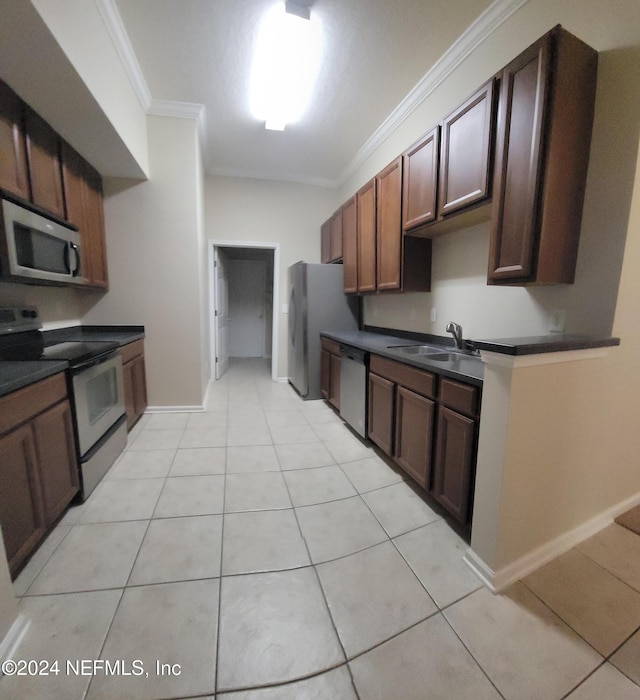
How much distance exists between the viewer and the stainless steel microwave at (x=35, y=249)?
1560 mm

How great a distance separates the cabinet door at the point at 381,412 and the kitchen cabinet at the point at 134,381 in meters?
2.01

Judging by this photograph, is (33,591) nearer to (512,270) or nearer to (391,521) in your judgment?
(391,521)

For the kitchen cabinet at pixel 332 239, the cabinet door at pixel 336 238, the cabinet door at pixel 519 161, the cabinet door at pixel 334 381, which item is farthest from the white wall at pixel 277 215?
the cabinet door at pixel 519 161

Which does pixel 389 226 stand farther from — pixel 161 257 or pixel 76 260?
pixel 76 260

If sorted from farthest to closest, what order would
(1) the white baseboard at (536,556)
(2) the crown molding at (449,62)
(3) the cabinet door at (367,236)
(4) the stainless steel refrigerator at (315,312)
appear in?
1. (4) the stainless steel refrigerator at (315,312)
2. (3) the cabinet door at (367,236)
3. (2) the crown molding at (449,62)
4. (1) the white baseboard at (536,556)

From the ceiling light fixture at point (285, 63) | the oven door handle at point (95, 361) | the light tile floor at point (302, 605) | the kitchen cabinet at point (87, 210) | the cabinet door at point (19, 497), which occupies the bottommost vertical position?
the light tile floor at point (302, 605)

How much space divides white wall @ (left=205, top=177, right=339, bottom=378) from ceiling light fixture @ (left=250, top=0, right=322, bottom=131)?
120 cm

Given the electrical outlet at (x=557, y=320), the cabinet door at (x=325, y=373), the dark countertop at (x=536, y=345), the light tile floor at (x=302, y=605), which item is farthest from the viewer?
the cabinet door at (x=325, y=373)

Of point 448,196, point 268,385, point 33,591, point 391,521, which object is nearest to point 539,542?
point 391,521

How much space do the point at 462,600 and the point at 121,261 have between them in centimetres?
348

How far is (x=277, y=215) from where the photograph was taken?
400 cm

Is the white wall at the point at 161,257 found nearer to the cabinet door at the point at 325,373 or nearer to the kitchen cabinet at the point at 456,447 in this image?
the cabinet door at the point at 325,373

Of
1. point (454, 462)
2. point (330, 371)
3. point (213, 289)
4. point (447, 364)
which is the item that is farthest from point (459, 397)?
point (213, 289)

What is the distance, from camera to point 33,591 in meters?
1.12
